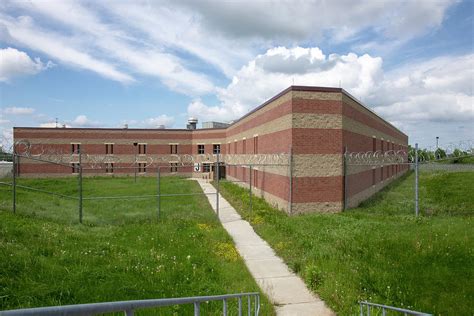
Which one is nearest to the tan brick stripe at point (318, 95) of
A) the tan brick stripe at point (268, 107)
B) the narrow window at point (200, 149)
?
the tan brick stripe at point (268, 107)

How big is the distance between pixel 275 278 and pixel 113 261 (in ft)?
13.5

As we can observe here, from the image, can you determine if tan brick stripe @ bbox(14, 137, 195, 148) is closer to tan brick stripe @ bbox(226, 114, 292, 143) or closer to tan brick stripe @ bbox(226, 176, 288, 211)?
tan brick stripe @ bbox(226, 114, 292, 143)

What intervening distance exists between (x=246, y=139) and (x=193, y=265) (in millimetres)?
20494

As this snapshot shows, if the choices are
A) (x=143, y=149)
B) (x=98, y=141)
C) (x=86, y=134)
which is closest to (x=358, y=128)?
(x=143, y=149)

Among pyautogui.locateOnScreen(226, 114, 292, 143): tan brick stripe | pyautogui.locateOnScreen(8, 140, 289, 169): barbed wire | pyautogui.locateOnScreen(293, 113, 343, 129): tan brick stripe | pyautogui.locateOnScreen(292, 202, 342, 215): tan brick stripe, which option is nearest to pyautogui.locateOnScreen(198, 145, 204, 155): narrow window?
pyautogui.locateOnScreen(8, 140, 289, 169): barbed wire

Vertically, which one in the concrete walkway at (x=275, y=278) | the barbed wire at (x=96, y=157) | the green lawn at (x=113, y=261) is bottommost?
the concrete walkway at (x=275, y=278)

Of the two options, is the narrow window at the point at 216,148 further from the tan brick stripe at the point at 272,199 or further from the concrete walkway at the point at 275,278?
the concrete walkway at the point at 275,278

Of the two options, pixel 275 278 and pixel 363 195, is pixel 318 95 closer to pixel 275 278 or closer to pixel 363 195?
pixel 363 195

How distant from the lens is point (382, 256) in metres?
8.80

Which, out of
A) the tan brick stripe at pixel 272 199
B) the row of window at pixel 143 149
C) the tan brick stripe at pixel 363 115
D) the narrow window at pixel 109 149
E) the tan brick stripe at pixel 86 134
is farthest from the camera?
the narrow window at pixel 109 149

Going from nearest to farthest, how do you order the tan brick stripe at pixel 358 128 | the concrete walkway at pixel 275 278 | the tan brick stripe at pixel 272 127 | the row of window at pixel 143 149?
the concrete walkway at pixel 275 278 < the tan brick stripe at pixel 272 127 < the tan brick stripe at pixel 358 128 < the row of window at pixel 143 149

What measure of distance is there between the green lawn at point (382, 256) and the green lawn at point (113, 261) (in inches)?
67.5

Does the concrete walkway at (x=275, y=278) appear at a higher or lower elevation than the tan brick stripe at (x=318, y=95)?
lower

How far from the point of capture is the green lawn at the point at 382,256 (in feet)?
22.5
